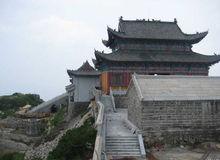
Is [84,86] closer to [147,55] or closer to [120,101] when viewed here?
[147,55]

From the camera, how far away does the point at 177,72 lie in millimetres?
39219

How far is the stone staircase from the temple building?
58.9 feet

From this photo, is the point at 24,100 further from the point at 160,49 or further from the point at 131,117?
the point at 131,117

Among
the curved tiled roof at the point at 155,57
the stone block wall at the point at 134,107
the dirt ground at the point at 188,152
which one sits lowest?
the dirt ground at the point at 188,152

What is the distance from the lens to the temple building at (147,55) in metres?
37.6

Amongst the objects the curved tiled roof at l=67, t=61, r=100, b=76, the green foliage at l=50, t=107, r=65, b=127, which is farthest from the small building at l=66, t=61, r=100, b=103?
the green foliage at l=50, t=107, r=65, b=127

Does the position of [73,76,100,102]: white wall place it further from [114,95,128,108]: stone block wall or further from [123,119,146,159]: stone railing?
[123,119,146,159]: stone railing

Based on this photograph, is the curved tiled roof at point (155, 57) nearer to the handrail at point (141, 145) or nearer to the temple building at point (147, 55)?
the temple building at point (147, 55)

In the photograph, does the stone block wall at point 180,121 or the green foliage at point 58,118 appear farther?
the green foliage at point 58,118

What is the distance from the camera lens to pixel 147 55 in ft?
127

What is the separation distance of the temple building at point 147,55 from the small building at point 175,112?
15.8 m

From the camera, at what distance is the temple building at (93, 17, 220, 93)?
3756cm

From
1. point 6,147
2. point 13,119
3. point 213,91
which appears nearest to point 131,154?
point 213,91

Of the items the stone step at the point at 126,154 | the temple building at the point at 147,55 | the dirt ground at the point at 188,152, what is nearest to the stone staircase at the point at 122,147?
the stone step at the point at 126,154
